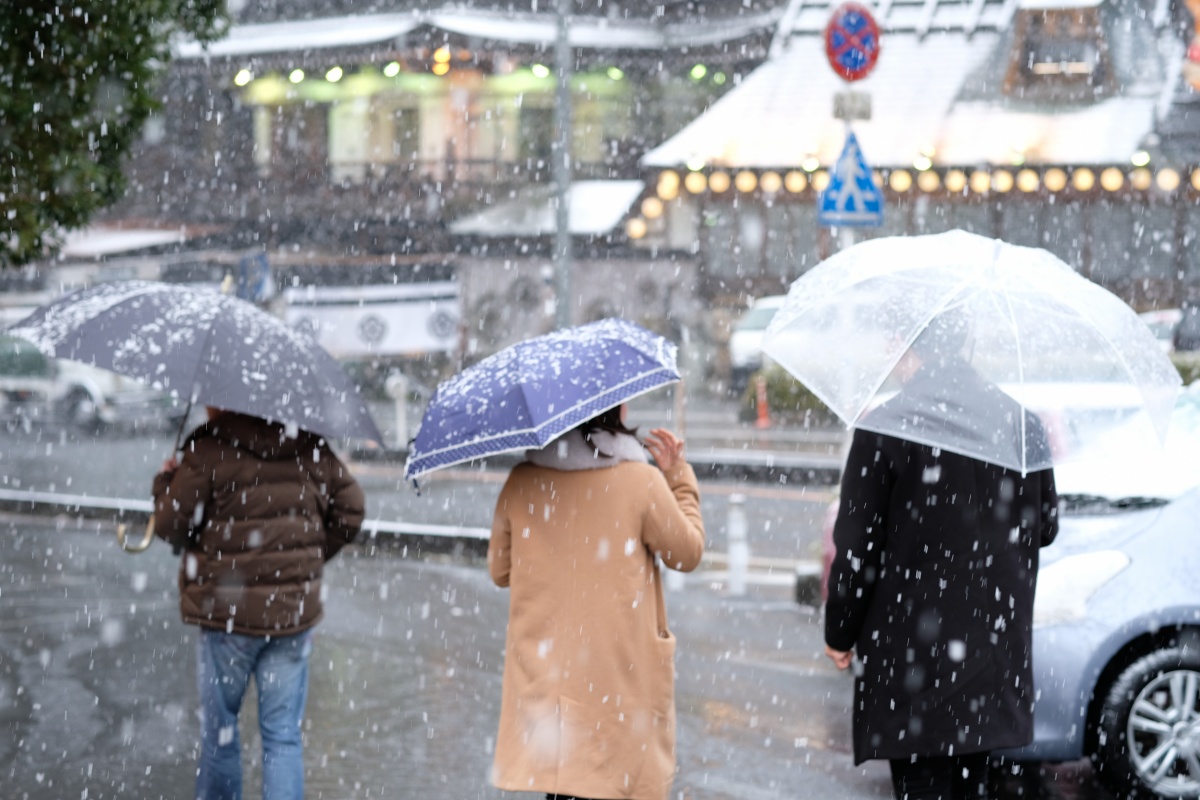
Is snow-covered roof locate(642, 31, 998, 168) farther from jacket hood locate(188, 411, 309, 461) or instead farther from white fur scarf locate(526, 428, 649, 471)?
white fur scarf locate(526, 428, 649, 471)

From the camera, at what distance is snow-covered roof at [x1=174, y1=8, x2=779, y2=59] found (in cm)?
3284

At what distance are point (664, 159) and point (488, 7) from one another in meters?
5.89

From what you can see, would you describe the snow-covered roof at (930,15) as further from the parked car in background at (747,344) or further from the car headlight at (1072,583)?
the car headlight at (1072,583)

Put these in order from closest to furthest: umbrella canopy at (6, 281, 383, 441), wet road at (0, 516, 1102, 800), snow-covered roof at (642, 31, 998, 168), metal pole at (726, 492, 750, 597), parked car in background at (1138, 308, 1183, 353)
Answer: umbrella canopy at (6, 281, 383, 441), wet road at (0, 516, 1102, 800), metal pole at (726, 492, 750, 597), parked car in background at (1138, 308, 1183, 353), snow-covered roof at (642, 31, 998, 168)

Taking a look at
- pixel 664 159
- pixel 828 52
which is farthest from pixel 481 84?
pixel 828 52

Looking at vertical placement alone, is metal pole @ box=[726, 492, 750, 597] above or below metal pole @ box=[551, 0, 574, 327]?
below

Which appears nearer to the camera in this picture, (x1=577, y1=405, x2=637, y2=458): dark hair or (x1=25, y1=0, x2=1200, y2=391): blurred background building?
(x1=577, y1=405, x2=637, y2=458): dark hair

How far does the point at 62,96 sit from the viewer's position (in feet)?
26.9

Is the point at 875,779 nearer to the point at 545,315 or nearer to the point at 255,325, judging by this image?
the point at 255,325

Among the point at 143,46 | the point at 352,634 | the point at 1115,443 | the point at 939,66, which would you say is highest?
the point at 939,66

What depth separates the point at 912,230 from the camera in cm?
3025

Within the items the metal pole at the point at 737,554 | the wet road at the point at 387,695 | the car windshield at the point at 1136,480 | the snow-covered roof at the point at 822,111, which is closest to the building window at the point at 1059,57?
the snow-covered roof at the point at 822,111

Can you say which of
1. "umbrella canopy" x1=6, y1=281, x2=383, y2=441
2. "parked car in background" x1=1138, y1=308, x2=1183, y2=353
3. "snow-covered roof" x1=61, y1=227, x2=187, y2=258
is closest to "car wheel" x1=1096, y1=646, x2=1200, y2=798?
"umbrella canopy" x1=6, y1=281, x2=383, y2=441

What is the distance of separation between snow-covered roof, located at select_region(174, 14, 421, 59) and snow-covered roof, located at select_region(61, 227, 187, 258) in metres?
3.99
